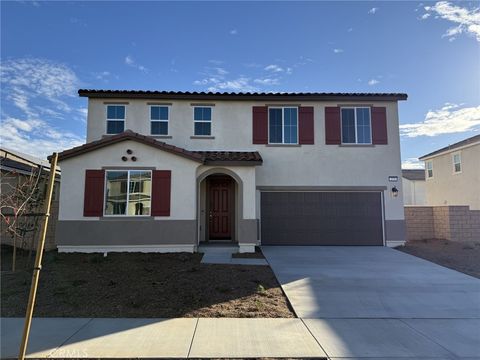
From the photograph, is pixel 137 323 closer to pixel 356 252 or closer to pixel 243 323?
pixel 243 323

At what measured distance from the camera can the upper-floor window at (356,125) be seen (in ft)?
47.6

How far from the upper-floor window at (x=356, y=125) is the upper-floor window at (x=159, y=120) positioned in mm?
7835

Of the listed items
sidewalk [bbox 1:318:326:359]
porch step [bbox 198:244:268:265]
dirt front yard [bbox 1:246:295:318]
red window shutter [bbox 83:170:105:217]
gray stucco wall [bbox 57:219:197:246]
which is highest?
red window shutter [bbox 83:170:105:217]

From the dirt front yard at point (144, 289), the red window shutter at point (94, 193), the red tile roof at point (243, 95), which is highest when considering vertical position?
the red tile roof at point (243, 95)

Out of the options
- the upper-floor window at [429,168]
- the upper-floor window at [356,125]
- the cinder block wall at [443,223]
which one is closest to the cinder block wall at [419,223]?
the cinder block wall at [443,223]

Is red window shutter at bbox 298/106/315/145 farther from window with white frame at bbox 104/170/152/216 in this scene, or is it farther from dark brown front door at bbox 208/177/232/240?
window with white frame at bbox 104/170/152/216

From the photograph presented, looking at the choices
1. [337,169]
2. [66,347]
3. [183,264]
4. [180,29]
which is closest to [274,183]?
[337,169]

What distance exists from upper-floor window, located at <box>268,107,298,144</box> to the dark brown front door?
279 cm

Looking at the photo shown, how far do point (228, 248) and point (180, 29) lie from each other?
8.08 m

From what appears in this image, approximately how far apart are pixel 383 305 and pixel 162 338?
439 cm

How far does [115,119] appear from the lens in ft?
47.1

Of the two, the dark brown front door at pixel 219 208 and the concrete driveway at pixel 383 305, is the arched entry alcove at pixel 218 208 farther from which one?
the concrete driveway at pixel 383 305

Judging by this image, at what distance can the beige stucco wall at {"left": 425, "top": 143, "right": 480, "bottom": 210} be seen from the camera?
21312 mm

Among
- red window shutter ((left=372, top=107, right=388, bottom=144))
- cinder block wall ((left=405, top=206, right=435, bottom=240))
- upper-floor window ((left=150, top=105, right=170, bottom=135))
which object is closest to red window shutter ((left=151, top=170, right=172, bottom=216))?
upper-floor window ((left=150, top=105, right=170, bottom=135))
